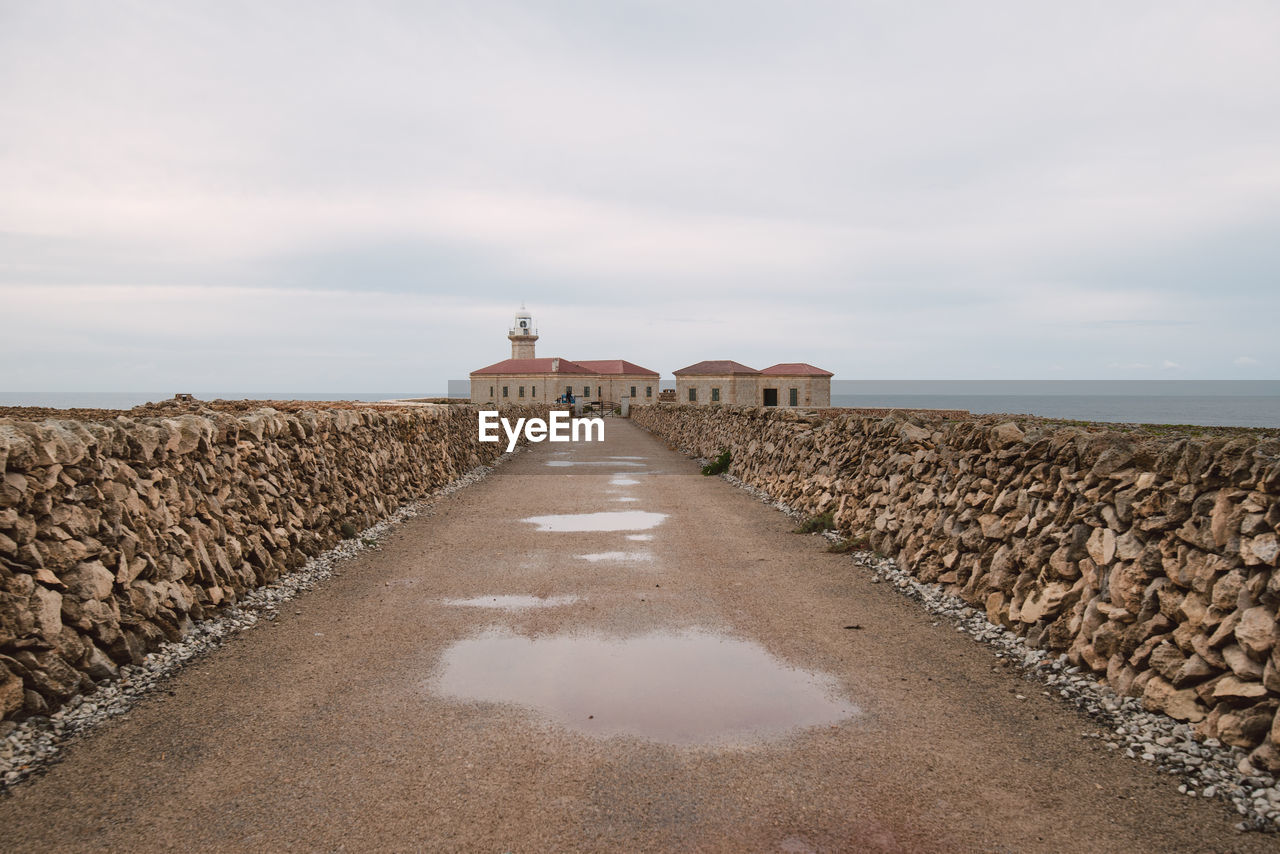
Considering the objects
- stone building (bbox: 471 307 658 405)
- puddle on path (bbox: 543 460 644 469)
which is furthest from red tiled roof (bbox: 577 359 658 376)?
puddle on path (bbox: 543 460 644 469)

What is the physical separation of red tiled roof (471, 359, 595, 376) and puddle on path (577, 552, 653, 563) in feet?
237

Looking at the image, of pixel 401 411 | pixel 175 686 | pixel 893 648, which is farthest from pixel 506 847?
pixel 401 411

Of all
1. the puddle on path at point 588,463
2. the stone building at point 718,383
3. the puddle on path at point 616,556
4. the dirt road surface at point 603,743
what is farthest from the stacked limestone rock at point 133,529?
the stone building at point 718,383

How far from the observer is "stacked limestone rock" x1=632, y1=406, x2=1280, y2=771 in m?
4.00

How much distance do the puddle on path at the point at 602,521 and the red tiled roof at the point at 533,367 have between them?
228ft

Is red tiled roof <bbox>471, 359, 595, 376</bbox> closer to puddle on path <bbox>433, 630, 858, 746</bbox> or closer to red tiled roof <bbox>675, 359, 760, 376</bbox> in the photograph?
red tiled roof <bbox>675, 359, 760, 376</bbox>

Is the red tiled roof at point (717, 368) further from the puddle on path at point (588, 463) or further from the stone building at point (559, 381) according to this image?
the puddle on path at point (588, 463)

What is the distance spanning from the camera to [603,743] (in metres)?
4.17

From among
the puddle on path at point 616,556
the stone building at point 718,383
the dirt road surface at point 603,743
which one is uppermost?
the stone building at point 718,383

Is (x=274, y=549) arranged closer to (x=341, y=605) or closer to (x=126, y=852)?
(x=341, y=605)

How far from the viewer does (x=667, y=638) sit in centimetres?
596

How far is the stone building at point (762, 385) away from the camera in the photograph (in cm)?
7150

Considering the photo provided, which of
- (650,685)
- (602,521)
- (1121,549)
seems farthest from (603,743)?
(602,521)

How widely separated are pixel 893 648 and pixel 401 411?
10.9m
